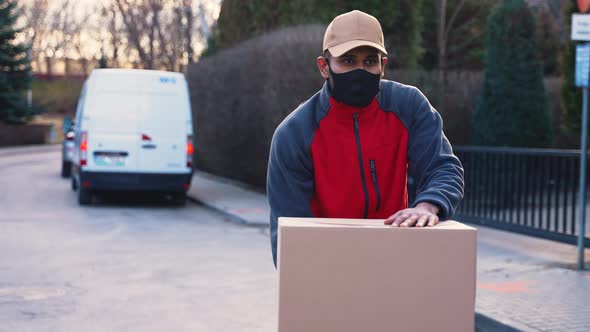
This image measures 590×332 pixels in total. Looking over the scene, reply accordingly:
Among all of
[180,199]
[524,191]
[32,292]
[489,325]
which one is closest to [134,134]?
[180,199]

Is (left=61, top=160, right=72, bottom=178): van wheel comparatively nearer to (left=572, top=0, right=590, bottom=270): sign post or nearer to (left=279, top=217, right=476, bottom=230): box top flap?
(left=572, top=0, right=590, bottom=270): sign post

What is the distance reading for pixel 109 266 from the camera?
8.47 meters

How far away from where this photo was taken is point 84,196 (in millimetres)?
14508

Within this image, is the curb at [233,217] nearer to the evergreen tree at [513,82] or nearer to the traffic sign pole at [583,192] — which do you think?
the evergreen tree at [513,82]

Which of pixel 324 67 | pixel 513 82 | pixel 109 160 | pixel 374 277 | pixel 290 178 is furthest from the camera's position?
pixel 513 82

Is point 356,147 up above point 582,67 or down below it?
below

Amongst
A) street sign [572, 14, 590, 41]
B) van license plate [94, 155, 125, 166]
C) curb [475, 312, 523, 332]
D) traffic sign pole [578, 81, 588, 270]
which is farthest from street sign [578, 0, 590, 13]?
Result: van license plate [94, 155, 125, 166]

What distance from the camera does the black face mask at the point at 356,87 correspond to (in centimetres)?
310

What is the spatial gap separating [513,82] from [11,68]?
31.1 metres

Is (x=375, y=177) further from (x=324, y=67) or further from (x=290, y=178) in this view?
(x=324, y=67)

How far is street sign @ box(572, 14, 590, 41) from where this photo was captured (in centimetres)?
805

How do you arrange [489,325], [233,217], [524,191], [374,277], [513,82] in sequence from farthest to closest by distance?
1. [513,82]
2. [233,217]
3. [524,191]
4. [489,325]
5. [374,277]

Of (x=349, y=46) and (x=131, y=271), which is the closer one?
(x=349, y=46)

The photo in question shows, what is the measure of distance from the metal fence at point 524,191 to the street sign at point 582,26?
A: 4.98 feet
